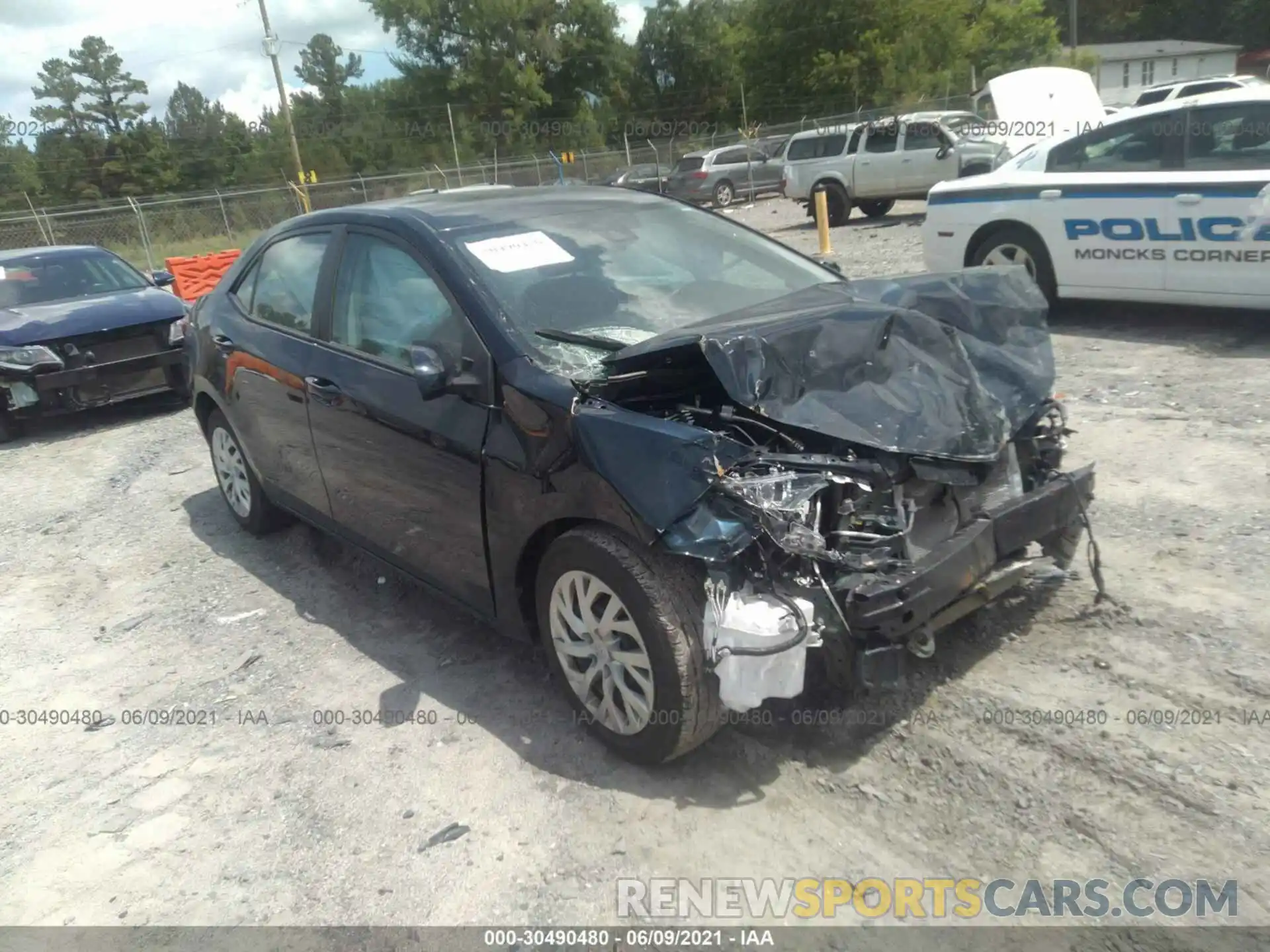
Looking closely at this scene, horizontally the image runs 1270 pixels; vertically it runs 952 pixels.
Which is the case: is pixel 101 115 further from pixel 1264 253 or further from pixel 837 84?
pixel 1264 253

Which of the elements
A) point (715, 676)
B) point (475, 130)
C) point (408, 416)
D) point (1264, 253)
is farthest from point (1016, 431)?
point (475, 130)

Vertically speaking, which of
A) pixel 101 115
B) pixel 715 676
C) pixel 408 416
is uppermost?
pixel 101 115

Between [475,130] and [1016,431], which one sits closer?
[1016,431]

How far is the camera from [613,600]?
3.14 metres

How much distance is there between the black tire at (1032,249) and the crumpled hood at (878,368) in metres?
4.79

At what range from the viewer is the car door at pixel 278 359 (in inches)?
182

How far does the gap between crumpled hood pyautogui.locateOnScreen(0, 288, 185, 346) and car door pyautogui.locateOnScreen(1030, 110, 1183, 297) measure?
24.6 feet

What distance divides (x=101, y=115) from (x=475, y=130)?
68.1ft

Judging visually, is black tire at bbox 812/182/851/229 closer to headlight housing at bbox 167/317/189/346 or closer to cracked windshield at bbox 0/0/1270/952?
headlight housing at bbox 167/317/189/346

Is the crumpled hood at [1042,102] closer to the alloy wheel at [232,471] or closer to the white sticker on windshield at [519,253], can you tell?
the alloy wheel at [232,471]

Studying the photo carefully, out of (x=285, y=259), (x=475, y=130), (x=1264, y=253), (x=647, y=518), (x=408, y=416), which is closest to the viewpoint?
(x=647, y=518)

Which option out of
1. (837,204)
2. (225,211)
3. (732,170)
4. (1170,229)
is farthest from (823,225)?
(225,211)

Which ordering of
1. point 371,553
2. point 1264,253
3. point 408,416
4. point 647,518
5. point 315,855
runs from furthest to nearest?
point 1264,253 → point 371,553 → point 408,416 → point 315,855 → point 647,518

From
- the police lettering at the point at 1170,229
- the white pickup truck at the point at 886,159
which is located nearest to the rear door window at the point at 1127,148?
the police lettering at the point at 1170,229
